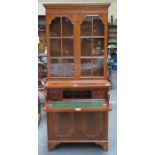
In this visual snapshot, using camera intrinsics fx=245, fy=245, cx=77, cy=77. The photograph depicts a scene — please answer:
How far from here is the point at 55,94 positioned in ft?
9.37

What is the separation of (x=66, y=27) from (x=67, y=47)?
228 mm

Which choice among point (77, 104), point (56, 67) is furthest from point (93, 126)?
point (56, 67)

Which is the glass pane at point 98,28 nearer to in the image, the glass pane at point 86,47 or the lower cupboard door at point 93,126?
the glass pane at point 86,47

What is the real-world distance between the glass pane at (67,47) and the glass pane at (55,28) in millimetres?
113

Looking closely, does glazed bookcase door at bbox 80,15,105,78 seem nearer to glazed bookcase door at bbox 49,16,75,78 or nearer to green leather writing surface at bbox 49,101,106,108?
glazed bookcase door at bbox 49,16,75,78

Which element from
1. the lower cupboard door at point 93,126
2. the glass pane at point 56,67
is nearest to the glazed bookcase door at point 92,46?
Result: the glass pane at point 56,67

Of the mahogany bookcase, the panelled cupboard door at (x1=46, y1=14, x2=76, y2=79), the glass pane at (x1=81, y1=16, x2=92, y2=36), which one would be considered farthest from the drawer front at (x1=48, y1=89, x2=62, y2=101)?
the glass pane at (x1=81, y1=16, x2=92, y2=36)

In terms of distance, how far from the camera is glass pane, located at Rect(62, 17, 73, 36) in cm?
277

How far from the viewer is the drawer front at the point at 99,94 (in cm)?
283
